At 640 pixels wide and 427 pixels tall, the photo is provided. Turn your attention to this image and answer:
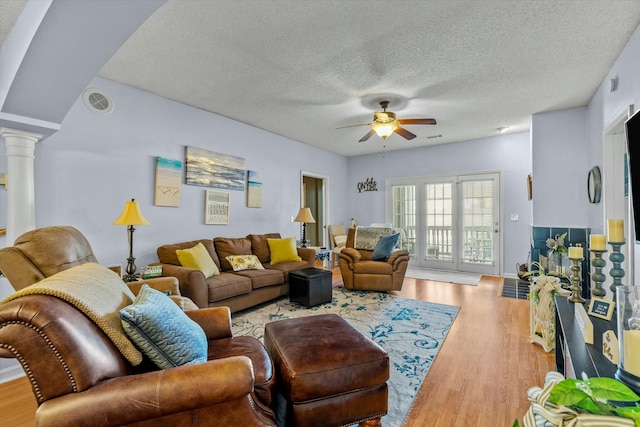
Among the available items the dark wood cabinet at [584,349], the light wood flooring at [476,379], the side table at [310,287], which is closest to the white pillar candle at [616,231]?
the dark wood cabinet at [584,349]

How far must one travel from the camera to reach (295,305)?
386cm

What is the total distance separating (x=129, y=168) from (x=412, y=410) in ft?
11.9

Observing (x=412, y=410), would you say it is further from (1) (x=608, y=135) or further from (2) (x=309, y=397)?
(1) (x=608, y=135)

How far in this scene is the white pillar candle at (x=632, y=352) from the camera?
1.02 metres

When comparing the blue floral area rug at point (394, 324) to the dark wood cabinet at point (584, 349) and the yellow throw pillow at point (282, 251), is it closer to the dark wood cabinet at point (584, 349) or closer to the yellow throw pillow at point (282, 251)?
the yellow throw pillow at point (282, 251)

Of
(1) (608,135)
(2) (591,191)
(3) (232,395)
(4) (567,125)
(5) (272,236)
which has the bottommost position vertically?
(3) (232,395)

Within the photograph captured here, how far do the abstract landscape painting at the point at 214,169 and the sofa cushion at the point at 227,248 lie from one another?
2.71ft

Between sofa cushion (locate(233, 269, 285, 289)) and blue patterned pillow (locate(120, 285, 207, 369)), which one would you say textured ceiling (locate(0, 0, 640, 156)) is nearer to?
blue patterned pillow (locate(120, 285, 207, 369))

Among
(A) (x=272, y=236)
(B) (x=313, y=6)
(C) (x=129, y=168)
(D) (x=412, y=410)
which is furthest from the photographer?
(A) (x=272, y=236)

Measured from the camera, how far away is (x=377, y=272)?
4.43 m

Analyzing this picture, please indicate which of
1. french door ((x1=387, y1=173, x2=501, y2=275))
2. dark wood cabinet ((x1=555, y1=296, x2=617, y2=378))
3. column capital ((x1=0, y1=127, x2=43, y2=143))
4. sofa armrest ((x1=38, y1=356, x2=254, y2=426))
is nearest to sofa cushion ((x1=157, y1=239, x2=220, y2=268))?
column capital ((x1=0, y1=127, x2=43, y2=143))

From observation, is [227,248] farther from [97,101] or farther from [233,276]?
[97,101]

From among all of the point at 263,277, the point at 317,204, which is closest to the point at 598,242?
the point at 263,277

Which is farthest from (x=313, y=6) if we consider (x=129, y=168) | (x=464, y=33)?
(x=129, y=168)
